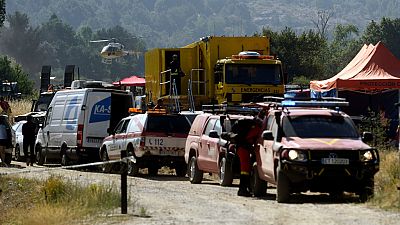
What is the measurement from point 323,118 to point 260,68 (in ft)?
43.8

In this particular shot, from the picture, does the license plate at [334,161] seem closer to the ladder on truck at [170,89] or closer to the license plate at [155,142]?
the license plate at [155,142]

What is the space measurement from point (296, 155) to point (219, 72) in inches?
592

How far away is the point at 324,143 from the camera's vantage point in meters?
18.8

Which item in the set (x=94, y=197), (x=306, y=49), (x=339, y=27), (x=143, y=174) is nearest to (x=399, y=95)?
(x=143, y=174)

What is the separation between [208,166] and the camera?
2466 cm

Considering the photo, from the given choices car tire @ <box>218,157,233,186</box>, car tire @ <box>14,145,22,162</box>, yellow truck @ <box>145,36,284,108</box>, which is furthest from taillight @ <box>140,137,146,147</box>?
car tire @ <box>14,145,22,162</box>

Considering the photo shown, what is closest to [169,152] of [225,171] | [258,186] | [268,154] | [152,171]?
[152,171]

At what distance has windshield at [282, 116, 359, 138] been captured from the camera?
19391 mm

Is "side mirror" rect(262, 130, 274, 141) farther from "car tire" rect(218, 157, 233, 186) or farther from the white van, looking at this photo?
the white van

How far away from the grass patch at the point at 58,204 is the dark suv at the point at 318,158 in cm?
304

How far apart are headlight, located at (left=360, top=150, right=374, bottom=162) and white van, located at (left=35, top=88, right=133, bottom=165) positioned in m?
14.4

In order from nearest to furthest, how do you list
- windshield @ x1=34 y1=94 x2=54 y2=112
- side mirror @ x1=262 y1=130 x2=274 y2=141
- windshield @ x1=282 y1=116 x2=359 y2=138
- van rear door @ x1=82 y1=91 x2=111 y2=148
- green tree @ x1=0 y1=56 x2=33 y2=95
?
windshield @ x1=282 y1=116 x2=359 y2=138 → side mirror @ x1=262 y1=130 x2=274 y2=141 → van rear door @ x1=82 y1=91 x2=111 y2=148 → windshield @ x1=34 y1=94 x2=54 y2=112 → green tree @ x1=0 y1=56 x2=33 y2=95

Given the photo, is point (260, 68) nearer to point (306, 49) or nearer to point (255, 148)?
point (255, 148)

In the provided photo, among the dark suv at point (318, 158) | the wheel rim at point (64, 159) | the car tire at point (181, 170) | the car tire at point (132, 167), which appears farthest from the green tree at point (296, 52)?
the dark suv at point (318, 158)
